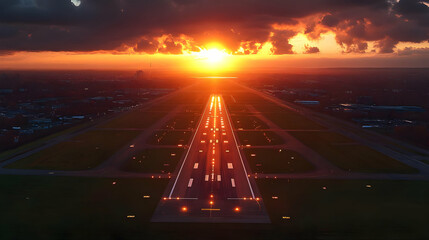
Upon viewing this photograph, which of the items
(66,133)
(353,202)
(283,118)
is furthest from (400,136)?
(66,133)

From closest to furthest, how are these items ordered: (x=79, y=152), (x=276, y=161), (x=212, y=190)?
(x=212, y=190), (x=276, y=161), (x=79, y=152)

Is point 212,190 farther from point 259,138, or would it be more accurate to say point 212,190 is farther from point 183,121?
point 183,121

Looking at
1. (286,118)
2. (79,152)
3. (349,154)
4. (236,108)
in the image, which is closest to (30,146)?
(79,152)

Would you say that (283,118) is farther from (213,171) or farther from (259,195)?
(259,195)

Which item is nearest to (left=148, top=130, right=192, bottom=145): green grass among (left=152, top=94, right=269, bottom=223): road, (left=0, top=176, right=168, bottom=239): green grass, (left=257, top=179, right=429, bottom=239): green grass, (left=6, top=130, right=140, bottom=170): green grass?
(left=152, top=94, right=269, bottom=223): road

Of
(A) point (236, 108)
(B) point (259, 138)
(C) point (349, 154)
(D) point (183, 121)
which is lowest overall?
(C) point (349, 154)

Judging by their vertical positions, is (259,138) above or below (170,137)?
above

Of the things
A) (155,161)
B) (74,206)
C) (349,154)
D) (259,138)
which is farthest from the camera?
(259,138)

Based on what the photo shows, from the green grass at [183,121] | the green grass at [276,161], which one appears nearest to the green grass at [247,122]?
the green grass at [183,121]
